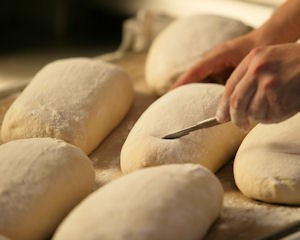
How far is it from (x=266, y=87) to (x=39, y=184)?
1.15ft

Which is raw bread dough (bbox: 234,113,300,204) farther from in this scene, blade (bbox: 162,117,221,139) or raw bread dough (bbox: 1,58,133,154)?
raw bread dough (bbox: 1,58,133,154)

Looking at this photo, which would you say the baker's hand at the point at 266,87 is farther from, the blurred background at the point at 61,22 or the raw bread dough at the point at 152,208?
the blurred background at the point at 61,22

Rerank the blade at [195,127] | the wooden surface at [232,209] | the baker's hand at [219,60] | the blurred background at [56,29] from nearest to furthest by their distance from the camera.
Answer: the wooden surface at [232,209]
the blade at [195,127]
the baker's hand at [219,60]
the blurred background at [56,29]

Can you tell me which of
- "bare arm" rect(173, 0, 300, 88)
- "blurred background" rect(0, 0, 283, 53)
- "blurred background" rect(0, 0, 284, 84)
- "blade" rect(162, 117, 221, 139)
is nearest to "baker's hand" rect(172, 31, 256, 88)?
"bare arm" rect(173, 0, 300, 88)

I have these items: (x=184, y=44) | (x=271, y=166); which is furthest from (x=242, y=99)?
(x=184, y=44)

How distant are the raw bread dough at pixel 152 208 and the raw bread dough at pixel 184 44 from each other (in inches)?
19.2

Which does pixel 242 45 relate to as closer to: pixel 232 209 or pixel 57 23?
pixel 232 209

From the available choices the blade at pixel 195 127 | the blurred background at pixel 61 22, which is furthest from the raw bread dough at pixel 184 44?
the blurred background at pixel 61 22

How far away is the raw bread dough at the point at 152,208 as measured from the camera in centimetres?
92

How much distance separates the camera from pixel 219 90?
4.25 feet

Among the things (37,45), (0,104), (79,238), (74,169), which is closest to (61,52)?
(37,45)

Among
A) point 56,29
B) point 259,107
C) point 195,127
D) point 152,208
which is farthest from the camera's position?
point 56,29

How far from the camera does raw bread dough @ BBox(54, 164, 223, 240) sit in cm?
92

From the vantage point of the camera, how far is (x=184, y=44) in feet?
5.02
